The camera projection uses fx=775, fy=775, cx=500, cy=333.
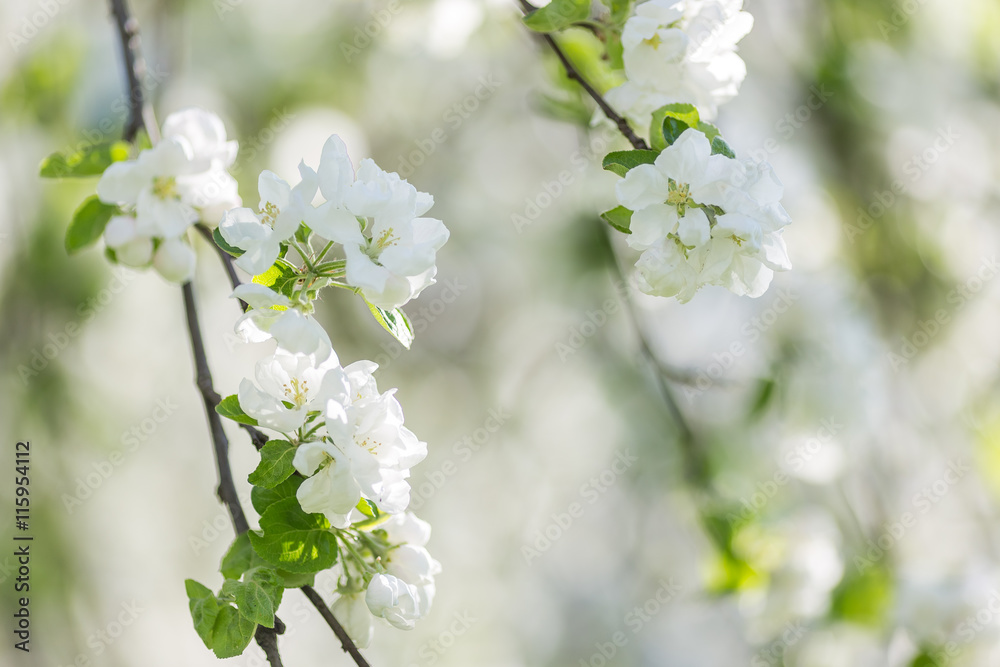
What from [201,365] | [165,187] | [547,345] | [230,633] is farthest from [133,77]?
[547,345]

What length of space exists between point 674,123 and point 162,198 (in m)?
0.61

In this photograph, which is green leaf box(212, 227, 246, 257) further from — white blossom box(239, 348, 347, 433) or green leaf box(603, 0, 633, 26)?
green leaf box(603, 0, 633, 26)

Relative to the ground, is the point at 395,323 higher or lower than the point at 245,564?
higher

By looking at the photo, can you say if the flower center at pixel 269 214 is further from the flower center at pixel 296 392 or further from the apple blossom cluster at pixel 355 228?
the flower center at pixel 296 392

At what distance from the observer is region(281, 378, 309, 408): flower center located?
2.68ft

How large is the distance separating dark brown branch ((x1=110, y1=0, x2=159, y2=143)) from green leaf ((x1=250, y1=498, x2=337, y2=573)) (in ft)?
1.82

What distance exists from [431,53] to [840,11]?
1.52 meters

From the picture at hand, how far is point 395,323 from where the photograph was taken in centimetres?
79

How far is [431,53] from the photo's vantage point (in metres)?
2.21

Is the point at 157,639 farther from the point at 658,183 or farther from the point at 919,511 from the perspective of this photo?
the point at 658,183

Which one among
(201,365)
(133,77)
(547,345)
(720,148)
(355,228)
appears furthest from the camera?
(547,345)

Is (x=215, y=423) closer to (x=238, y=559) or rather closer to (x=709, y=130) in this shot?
(x=238, y=559)

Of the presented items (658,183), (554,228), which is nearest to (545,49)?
(658,183)

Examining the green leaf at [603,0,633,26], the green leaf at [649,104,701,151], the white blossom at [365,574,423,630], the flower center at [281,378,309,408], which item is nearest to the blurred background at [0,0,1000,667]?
the green leaf at [603,0,633,26]
